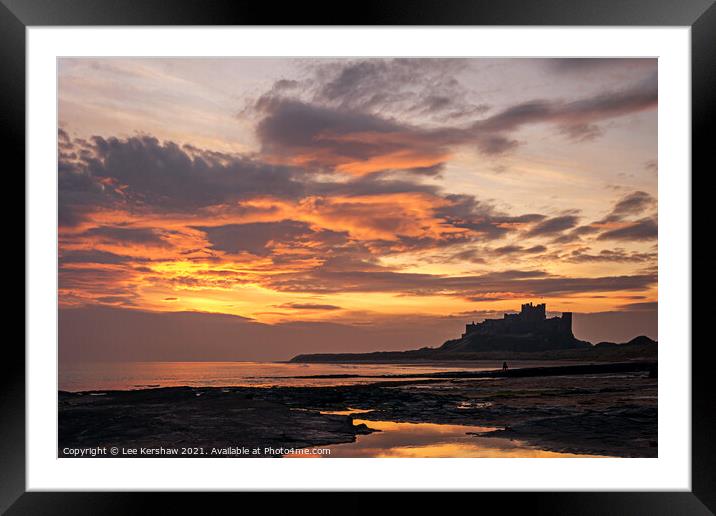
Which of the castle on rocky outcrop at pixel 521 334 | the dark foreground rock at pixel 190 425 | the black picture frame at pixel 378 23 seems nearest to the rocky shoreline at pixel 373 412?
the dark foreground rock at pixel 190 425

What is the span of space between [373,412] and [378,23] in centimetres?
345

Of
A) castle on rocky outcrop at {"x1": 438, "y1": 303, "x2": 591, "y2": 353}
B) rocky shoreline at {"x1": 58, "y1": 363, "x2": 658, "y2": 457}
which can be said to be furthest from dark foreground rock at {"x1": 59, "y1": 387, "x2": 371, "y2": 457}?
castle on rocky outcrop at {"x1": 438, "y1": 303, "x2": 591, "y2": 353}

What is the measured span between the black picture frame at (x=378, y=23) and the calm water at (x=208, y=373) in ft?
8.50

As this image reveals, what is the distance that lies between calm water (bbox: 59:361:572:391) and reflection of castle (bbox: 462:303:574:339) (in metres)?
0.47

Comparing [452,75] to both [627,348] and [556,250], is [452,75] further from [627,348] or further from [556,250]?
[627,348]

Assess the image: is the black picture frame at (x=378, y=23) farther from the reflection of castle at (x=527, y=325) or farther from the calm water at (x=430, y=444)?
the reflection of castle at (x=527, y=325)

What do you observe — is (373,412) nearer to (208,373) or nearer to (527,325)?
(208,373)

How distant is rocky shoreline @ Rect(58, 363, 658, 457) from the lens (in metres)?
3.93

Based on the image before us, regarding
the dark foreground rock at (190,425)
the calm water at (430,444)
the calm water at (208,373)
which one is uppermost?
the calm water at (208,373)

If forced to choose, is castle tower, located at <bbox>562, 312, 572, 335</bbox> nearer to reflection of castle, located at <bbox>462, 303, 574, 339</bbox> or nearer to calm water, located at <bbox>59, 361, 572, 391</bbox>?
reflection of castle, located at <bbox>462, 303, 574, 339</bbox>

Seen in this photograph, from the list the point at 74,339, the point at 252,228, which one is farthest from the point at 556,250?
the point at 74,339

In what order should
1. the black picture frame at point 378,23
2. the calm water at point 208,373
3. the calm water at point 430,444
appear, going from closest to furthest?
the black picture frame at point 378,23, the calm water at point 430,444, the calm water at point 208,373

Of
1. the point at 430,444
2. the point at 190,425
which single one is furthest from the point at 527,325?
the point at 190,425

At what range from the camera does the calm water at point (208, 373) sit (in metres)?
4.75
